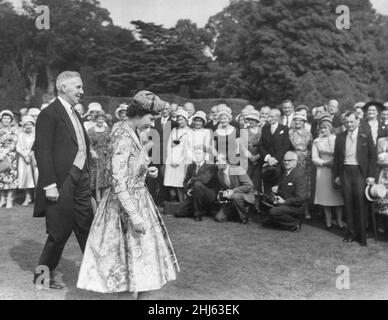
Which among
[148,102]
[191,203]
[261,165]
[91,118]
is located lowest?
[191,203]

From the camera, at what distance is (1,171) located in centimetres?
929

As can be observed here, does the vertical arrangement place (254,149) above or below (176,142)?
below

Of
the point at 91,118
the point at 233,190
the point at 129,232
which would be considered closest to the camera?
the point at 129,232

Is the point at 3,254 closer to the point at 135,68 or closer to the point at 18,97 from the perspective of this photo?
the point at 135,68

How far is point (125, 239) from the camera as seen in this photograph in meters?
4.01

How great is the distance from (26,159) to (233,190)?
162 inches

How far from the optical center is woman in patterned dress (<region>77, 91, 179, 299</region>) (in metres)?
3.93

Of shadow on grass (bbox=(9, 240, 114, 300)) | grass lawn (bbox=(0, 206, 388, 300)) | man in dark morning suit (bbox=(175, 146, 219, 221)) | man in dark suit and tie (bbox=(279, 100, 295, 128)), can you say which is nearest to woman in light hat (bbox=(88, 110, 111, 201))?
grass lawn (bbox=(0, 206, 388, 300))

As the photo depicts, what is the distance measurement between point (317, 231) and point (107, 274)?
14.5ft

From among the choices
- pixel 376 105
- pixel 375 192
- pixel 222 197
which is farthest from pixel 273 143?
pixel 375 192

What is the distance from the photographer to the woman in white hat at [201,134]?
8.87 m

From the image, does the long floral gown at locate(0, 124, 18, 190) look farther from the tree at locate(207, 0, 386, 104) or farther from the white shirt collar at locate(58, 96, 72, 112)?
the tree at locate(207, 0, 386, 104)

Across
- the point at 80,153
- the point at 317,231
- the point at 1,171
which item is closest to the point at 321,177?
the point at 317,231

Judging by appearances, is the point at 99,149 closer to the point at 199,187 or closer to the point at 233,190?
the point at 199,187
